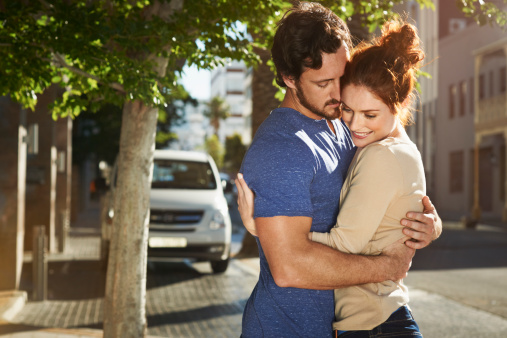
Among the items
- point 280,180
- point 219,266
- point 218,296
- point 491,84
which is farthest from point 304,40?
point 491,84

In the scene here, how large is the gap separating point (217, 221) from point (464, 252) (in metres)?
6.48

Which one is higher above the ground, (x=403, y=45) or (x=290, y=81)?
(x=403, y=45)

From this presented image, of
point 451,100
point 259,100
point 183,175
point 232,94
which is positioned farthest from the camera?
point 232,94

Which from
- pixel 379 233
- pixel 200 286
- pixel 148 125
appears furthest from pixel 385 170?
pixel 200 286

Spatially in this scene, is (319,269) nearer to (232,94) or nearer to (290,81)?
(290,81)

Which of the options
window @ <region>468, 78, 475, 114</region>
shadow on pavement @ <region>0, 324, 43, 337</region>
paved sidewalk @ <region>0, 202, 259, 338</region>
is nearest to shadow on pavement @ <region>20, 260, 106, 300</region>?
paved sidewalk @ <region>0, 202, 259, 338</region>

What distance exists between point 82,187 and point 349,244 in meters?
34.9

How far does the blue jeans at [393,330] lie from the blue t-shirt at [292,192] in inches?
3.8

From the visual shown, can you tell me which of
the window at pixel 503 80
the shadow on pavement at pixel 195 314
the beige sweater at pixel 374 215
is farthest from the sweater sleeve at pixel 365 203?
the window at pixel 503 80

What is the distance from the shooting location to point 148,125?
6242mm

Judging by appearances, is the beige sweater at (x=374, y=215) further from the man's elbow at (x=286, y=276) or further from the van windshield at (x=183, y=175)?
the van windshield at (x=183, y=175)

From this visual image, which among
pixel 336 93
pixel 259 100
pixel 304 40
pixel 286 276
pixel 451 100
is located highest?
pixel 451 100

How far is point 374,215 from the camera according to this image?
238 centimetres

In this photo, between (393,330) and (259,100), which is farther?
(259,100)
